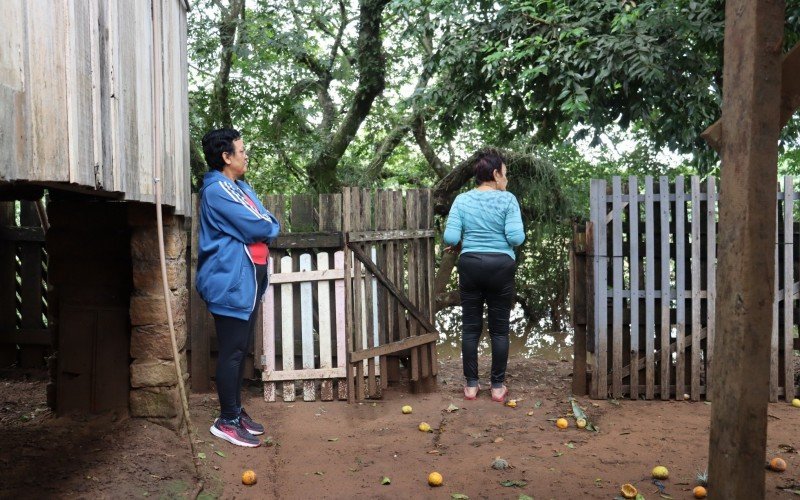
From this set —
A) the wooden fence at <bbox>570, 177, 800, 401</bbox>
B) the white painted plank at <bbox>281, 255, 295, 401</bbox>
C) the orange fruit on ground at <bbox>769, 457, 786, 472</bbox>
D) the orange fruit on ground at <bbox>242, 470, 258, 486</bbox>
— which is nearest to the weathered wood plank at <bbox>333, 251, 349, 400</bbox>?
the white painted plank at <bbox>281, 255, 295, 401</bbox>

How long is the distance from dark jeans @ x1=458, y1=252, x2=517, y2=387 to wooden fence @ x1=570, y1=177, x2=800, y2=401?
0.78 meters

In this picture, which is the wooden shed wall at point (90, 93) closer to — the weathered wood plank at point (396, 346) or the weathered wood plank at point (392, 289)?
the weathered wood plank at point (392, 289)

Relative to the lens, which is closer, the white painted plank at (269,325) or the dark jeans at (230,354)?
the dark jeans at (230,354)

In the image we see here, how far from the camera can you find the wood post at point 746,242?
Result: 284cm

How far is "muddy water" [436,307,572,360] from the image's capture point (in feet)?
33.6

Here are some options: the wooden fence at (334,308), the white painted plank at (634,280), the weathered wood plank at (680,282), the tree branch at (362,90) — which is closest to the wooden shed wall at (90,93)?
the wooden fence at (334,308)

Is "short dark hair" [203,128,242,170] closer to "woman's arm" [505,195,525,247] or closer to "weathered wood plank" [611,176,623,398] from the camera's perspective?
"woman's arm" [505,195,525,247]

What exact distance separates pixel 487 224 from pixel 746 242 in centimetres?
292

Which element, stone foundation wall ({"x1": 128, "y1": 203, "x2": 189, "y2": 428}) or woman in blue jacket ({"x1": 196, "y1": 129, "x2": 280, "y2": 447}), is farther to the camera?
stone foundation wall ({"x1": 128, "y1": 203, "x2": 189, "y2": 428})

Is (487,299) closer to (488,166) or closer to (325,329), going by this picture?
(488,166)

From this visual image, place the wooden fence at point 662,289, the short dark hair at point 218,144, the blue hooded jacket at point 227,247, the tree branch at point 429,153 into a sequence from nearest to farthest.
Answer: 1. the blue hooded jacket at point 227,247
2. the short dark hair at point 218,144
3. the wooden fence at point 662,289
4. the tree branch at point 429,153

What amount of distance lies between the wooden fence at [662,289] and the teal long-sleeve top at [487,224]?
73cm

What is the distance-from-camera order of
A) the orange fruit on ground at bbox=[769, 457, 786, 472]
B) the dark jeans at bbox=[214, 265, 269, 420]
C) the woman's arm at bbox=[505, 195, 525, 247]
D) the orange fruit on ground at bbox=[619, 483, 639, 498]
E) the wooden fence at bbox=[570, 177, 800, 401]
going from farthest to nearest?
the wooden fence at bbox=[570, 177, 800, 401] < the woman's arm at bbox=[505, 195, 525, 247] < the dark jeans at bbox=[214, 265, 269, 420] < the orange fruit on ground at bbox=[769, 457, 786, 472] < the orange fruit on ground at bbox=[619, 483, 639, 498]

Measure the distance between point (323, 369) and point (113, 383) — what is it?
168 centimetres
